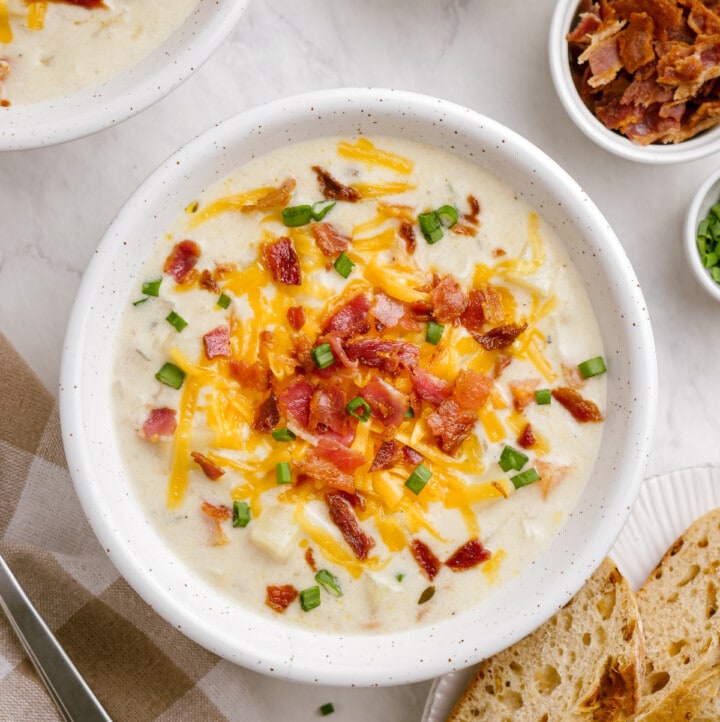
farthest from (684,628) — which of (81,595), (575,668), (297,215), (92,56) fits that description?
(92,56)

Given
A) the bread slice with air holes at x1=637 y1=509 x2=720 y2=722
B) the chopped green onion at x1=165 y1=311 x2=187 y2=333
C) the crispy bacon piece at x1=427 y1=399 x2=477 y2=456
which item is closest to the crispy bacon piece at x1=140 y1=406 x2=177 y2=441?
the chopped green onion at x1=165 y1=311 x2=187 y2=333

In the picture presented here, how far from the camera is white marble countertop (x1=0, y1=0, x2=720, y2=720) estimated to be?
373 cm

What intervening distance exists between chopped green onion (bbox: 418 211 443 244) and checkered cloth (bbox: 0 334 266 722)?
1.49m

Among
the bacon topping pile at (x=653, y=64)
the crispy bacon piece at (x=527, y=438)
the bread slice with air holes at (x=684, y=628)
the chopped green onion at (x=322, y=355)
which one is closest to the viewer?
the chopped green onion at (x=322, y=355)

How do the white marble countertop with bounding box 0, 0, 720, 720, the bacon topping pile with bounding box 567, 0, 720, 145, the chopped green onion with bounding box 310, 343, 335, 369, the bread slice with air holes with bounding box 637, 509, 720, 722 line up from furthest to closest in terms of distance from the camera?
the white marble countertop with bounding box 0, 0, 720, 720 → the bread slice with air holes with bounding box 637, 509, 720, 722 → the bacon topping pile with bounding box 567, 0, 720, 145 → the chopped green onion with bounding box 310, 343, 335, 369

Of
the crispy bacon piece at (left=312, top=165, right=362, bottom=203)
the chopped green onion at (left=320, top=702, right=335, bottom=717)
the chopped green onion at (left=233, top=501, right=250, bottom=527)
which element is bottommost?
the chopped green onion at (left=320, top=702, right=335, bottom=717)

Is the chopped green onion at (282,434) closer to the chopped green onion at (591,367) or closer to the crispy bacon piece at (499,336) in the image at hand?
the crispy bacon piece at (499,336)

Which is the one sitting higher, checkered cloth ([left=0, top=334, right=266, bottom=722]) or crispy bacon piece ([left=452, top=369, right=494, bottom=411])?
crispy bacon piece ([left=452, top=369, right=494, bottom=411])

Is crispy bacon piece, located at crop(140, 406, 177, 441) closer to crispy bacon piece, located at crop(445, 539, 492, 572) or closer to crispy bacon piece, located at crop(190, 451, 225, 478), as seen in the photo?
crispy bacon piece, located at crop(190, 451, 225, 478)

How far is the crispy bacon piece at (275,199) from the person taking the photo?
313 centimetres

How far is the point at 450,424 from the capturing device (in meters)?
3.08

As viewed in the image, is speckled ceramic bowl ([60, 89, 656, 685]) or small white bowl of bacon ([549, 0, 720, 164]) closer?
speckled ceramic bowl ([60, 89, 656, 685])

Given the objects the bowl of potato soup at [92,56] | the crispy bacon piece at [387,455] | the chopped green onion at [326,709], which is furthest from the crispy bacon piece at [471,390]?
the chopped green onion at [326,709]

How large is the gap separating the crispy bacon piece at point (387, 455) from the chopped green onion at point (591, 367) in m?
0.63
